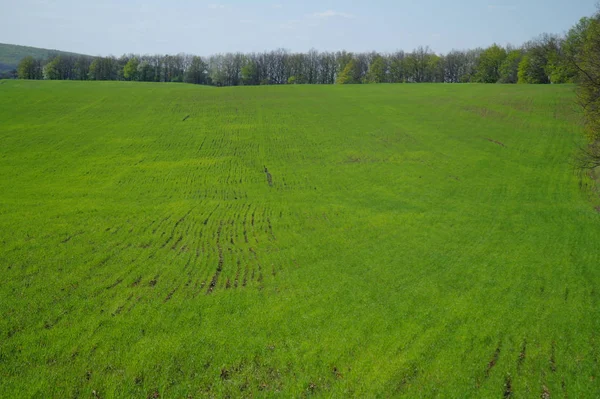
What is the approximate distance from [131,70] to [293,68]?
51.7 metres

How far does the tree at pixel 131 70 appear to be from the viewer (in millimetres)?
119125

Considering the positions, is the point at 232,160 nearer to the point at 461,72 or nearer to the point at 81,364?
the point at 81,364

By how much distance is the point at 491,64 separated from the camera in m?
107

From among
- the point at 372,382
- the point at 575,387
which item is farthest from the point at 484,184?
the point at 372,382

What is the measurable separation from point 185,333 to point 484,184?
30.3 m

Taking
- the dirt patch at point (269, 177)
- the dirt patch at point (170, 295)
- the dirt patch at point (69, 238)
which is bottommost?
the dirt patch at point (170, 295)

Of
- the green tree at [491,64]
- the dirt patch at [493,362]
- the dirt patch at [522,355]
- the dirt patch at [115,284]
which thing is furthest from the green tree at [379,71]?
the dirt patch at [493,362]

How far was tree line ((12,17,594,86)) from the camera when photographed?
110 m

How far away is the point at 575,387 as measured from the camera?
12812 mm

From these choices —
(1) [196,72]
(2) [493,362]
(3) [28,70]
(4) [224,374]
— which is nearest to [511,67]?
(1) [196,72]

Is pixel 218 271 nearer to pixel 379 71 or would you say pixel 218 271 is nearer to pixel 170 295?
pixel 170 295

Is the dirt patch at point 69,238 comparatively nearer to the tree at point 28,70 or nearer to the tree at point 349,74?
the tree at point 349,74

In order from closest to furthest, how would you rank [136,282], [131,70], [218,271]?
1. [136,282]
2. [218,271]
3. [131,70]

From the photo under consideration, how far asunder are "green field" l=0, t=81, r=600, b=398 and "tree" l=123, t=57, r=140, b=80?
76.7 m
